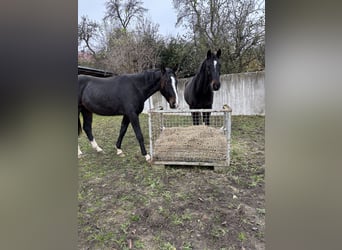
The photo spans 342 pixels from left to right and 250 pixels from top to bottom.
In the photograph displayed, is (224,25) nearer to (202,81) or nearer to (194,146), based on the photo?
(202,81)

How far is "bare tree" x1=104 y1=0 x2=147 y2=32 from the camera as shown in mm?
1905

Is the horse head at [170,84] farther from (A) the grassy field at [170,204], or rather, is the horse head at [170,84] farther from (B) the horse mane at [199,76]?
(A) the grassy field at [170,204]

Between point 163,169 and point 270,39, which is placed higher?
point 270,39

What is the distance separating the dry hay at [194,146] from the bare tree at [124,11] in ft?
4.07

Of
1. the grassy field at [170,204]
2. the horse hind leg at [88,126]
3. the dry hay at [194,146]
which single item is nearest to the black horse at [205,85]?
the dry hay at [194,146]

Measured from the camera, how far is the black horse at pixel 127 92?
216 centimetres

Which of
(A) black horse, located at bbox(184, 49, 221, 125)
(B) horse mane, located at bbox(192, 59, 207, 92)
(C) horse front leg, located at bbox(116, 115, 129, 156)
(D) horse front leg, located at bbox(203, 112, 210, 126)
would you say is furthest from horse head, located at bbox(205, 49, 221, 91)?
(C) horse front leg, located at bbox(116, 115, 129, 156)

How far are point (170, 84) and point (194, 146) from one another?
66 centimetres

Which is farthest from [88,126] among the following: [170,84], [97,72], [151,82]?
[170,84]

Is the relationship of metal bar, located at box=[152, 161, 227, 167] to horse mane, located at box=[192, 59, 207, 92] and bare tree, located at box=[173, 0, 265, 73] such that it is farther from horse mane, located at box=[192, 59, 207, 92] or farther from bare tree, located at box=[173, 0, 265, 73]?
bare tree, located at box=[173, 0, 265, 73]
